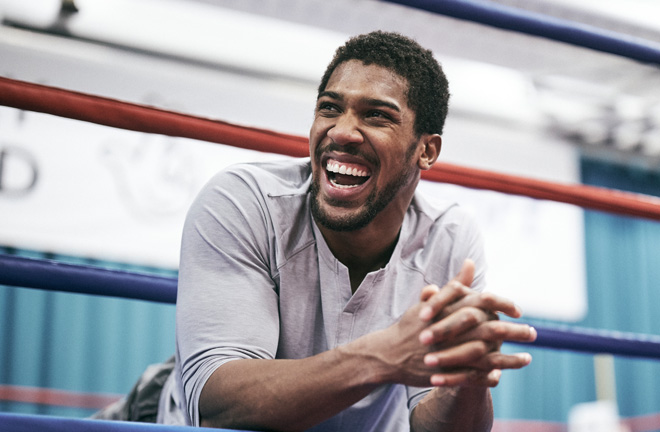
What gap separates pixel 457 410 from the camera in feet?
2.84

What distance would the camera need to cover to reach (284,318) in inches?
36.8

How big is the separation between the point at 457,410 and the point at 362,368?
213 mm

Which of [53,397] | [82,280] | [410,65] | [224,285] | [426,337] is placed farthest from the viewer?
[53,397]

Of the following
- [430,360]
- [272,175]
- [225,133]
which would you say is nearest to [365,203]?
[272,175]

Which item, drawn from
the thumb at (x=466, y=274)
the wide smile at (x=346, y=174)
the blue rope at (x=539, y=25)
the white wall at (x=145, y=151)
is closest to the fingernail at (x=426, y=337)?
the thumb at (x=466, y=274)

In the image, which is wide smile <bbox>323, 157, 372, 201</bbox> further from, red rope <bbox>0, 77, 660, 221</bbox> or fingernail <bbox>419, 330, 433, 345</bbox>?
fingernail <bbox>419, 330, 433, 345</bbox>

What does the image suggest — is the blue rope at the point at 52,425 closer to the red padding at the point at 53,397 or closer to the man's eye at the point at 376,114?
the man's eye at the point at 376,114

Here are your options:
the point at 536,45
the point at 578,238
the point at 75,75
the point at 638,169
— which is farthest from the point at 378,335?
the point at 638,169

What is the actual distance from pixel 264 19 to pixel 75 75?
1114mm

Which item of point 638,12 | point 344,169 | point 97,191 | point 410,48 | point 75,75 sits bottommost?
point 344,169

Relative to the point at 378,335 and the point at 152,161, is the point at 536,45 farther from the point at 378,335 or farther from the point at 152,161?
the point at 378,335

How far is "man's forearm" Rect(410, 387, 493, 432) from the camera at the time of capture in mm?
853

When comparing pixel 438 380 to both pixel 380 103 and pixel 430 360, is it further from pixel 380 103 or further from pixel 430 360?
pixel 380 103

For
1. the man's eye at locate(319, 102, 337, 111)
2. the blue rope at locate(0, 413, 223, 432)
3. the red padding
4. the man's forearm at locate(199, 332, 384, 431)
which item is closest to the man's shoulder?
the man's eye at locate(319, 102, 337, 111)
